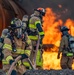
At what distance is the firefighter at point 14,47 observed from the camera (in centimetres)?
731

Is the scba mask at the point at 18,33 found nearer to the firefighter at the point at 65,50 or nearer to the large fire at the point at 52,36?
the firefighter at the point at 65,50

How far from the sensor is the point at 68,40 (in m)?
11.7

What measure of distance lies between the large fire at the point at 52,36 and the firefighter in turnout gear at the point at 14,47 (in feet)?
25.3

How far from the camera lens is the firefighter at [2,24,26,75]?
7309 mm

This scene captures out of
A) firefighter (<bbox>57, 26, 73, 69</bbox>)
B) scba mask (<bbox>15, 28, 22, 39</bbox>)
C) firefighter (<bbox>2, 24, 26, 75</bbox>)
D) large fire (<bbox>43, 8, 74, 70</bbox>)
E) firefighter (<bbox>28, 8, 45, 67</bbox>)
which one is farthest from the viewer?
large fire (<bbox>43, 8, 74, 70</bbox>)

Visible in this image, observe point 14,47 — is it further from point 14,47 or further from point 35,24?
point 35,24

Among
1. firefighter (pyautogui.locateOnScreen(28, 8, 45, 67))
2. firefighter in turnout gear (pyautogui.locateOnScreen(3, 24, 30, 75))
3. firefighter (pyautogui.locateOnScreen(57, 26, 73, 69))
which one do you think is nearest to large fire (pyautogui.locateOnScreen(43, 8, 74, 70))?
firefighter (pyautogui.locateOnScreen(57, 26, 73, 69))

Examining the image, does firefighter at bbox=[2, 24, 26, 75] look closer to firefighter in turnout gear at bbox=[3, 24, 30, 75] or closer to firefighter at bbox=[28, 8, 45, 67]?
firefighter in turnout gear at bbox=[3, 24, 30, 75]

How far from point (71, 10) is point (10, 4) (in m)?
6.14

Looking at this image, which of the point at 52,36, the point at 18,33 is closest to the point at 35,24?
the point at 18,33

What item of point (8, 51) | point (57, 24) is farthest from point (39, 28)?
point (57, 24)

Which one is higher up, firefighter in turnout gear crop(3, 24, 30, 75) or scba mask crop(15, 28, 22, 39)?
scba mask crop(15, 28, 22, 39)

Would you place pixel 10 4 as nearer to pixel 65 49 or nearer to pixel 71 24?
pixel 65 49

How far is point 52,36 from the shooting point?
17984mm
